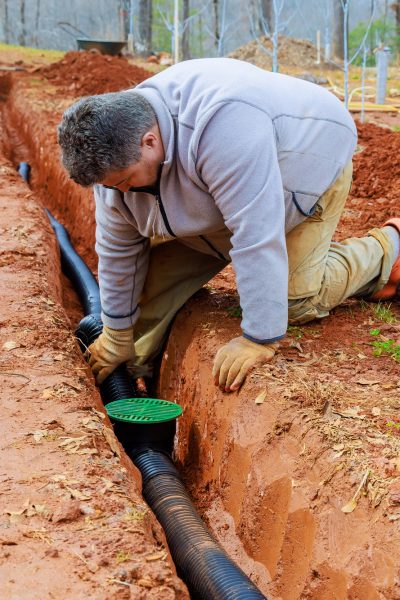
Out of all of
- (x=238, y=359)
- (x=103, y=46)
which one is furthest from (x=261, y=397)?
(x=103, y=46)

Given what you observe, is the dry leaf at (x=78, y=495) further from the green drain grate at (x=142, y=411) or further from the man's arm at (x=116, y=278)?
the man's arm at (x=116, y=278)

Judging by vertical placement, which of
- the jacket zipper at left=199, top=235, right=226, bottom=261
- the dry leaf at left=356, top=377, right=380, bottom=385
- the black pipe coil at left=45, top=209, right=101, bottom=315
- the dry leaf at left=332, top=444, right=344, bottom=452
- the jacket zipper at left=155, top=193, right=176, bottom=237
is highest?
the jacket zipper at left=155, top=193, right=176, bottom=237

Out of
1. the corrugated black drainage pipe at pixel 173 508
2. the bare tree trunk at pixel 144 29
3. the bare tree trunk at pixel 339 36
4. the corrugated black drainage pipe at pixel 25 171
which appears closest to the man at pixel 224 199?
the corrugated black drainage pipe at pixel 173 508

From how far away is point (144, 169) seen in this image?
3158 millimetres

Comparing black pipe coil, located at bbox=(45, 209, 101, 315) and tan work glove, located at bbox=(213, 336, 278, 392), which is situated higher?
tan work glove, located at bbox=(213, 336, 278, 392)

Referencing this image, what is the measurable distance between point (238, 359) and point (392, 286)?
1.40 meters

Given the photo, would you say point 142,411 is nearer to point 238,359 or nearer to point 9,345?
point 238,359

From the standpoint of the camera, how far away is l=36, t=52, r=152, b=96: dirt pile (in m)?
13.2

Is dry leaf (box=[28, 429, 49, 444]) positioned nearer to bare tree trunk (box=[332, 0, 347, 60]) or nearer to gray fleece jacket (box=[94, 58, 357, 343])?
gray fleece jacket (box=[94, 58, 357, 343])

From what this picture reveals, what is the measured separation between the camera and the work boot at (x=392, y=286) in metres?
4.39

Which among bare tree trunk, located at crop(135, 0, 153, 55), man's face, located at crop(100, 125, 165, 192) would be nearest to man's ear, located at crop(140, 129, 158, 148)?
man's face, located at crop(100, 125, 165, 192)

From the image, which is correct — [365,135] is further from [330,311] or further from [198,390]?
[198,390]

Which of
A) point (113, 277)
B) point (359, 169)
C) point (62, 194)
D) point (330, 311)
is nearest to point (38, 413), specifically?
point (113, 277)

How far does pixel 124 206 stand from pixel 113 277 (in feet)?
1.80
